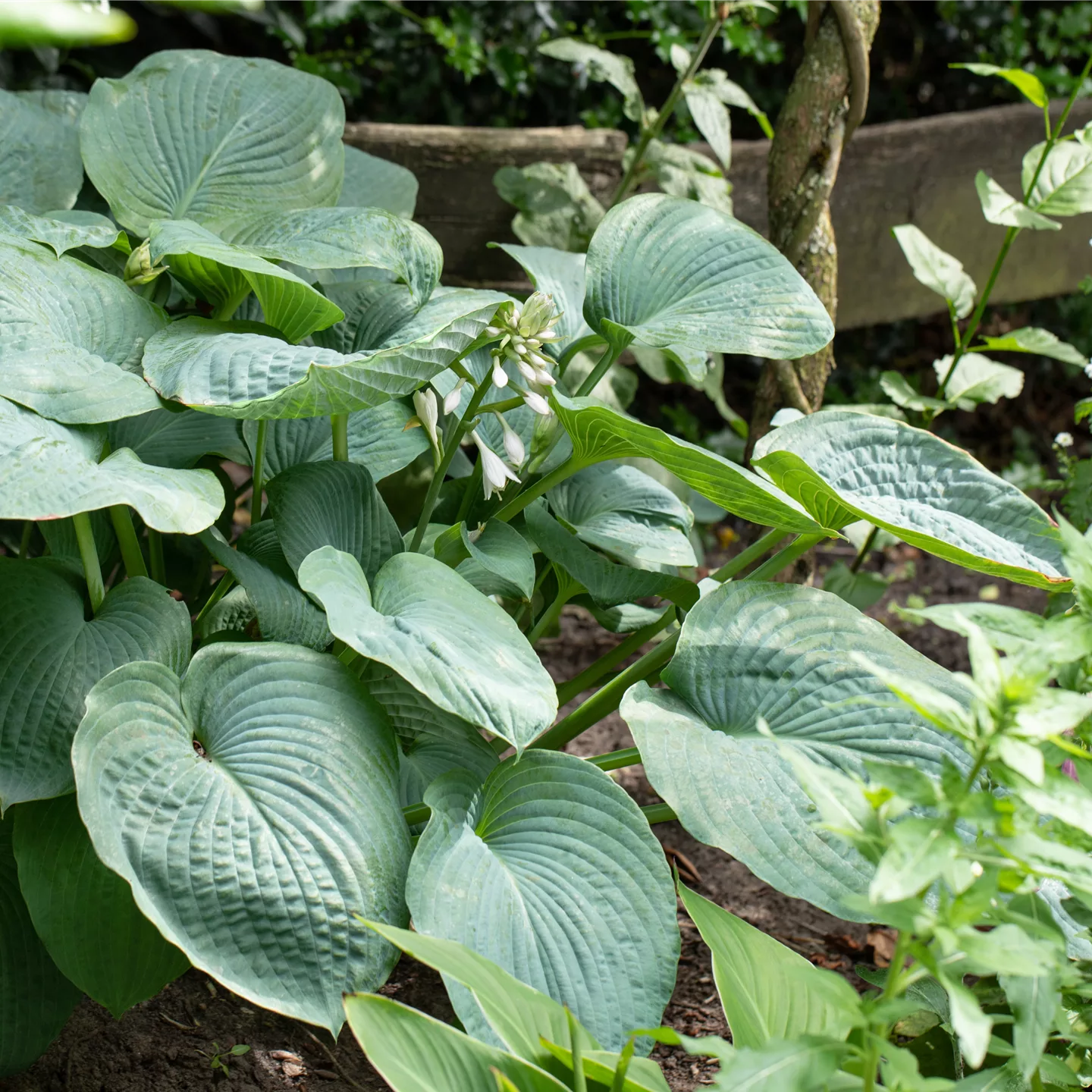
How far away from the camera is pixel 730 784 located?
1.04 m

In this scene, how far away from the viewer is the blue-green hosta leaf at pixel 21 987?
1.06 m

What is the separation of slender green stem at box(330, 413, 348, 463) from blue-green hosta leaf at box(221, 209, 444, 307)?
7.0 inches

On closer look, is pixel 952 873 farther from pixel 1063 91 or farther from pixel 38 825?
pixel 1063 91

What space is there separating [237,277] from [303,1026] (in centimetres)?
88

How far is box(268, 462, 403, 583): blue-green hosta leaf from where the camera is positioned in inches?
47.6

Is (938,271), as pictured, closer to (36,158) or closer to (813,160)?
(813,160)

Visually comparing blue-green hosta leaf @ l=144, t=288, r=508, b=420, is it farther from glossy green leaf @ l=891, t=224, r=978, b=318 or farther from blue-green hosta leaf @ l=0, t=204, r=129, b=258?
glossy green leaf @ l=891, t=224, r=978, b=318

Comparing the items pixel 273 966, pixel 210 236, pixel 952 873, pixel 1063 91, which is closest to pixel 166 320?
pixel 210 236

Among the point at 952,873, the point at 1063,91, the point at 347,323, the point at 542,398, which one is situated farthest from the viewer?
the point at 1063,91

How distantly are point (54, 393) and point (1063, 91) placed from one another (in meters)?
3.13

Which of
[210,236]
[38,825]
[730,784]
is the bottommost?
[38,825]

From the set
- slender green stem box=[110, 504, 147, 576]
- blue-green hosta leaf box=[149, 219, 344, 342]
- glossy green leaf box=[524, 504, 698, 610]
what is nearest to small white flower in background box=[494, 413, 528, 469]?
glossy green leaf box=[524, 504, 698, 610]

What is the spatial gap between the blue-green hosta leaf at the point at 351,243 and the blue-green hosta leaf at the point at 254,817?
46cm

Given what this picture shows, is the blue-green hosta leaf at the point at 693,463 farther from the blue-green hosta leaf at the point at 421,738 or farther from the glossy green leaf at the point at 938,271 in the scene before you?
the glossy green leaf at the point at 938,271
